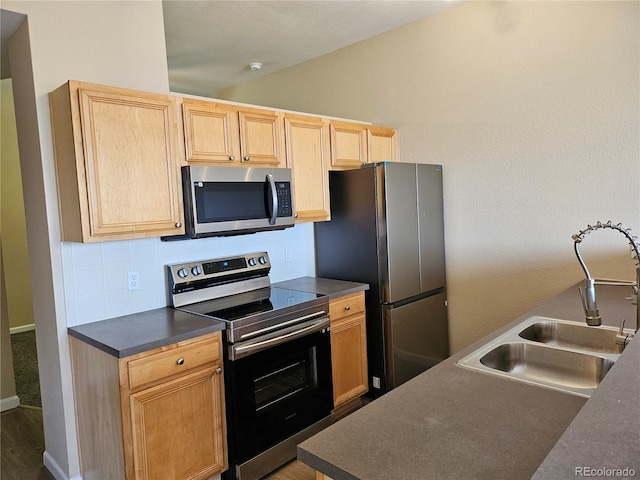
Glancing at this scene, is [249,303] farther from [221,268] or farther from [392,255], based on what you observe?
[392,255]

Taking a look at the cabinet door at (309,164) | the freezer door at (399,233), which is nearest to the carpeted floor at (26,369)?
the cabinet door at (309,164)

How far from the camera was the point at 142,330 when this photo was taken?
2.16m

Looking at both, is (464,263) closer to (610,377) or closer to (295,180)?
(295,180)

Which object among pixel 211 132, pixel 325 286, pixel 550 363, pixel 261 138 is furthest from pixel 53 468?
pixel 550 363

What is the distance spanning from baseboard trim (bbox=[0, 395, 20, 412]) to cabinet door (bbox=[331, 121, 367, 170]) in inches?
117

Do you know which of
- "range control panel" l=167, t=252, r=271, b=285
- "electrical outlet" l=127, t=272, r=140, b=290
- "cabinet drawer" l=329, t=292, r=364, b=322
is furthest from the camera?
"cabinet drawer" l=329, t=292, r=364, b=322

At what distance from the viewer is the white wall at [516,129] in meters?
2.66

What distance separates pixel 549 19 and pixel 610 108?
2.22ft

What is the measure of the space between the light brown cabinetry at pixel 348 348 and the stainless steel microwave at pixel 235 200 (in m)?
0.65

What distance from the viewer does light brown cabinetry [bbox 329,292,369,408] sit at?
2879 millimetres

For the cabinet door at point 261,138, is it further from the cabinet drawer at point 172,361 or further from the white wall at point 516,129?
the white wall at point 516,129

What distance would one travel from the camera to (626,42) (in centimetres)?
257

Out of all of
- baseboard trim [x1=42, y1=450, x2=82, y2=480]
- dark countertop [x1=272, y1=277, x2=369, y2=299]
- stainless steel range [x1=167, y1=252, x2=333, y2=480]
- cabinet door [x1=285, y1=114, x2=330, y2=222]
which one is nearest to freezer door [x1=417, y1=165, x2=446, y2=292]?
dark countertop [x1=272, y1=277, x2=369, y2=299]

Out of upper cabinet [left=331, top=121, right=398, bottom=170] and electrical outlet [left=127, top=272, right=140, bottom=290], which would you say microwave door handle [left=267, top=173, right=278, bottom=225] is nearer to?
upper cabinet [left=331, top=121, right=398, bottom=170]
